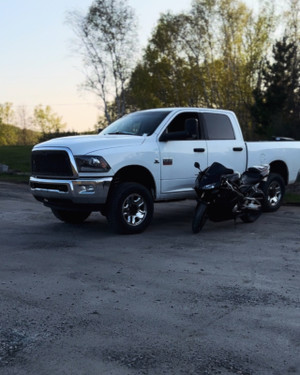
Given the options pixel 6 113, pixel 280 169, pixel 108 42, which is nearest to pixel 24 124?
pixel 6 113

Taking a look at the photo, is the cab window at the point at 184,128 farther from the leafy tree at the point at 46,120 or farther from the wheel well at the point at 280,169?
the leafy tree at the point at 46,120

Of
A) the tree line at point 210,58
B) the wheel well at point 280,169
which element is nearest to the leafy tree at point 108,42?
the tree line at point 210,58

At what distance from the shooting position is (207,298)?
479 centimetres

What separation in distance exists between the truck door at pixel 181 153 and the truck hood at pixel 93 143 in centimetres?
54

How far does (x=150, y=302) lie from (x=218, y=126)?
5.66 meters

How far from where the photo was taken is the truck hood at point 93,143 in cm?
774

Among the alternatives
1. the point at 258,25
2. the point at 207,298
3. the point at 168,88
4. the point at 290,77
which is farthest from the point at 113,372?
the point at 168,88

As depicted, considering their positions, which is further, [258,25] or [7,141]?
[7,141]

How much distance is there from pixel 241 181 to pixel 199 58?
144 feet

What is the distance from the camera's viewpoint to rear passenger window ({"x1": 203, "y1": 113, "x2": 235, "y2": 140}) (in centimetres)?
949

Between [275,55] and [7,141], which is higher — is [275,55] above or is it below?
above

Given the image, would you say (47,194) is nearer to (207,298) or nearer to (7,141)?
(207,298)

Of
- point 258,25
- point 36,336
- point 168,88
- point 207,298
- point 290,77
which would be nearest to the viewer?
point 36,336

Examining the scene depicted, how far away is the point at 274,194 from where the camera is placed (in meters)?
10.6
